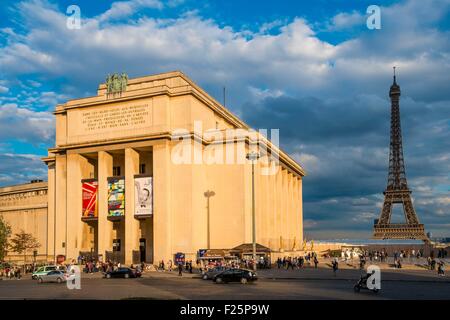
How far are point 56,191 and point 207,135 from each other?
76.8ft

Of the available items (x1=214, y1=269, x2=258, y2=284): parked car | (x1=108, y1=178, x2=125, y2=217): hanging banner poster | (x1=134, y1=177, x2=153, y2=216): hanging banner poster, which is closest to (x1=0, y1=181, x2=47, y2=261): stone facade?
(x1=108, y1=178, x2=125, y2=217): hanging banner poster

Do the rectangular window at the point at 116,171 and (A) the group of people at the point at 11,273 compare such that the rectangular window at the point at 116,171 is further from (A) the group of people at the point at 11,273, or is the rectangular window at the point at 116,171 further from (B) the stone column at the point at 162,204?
(A) the group of people at the point at 11,273

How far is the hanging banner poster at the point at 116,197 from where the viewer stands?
6981 cm

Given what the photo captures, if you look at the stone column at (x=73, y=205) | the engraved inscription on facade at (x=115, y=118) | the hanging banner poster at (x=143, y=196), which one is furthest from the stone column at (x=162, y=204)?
the stone column at (x=73, y=205)

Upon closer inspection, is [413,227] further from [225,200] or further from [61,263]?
[61,263]

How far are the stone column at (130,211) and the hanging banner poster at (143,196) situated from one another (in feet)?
1.72

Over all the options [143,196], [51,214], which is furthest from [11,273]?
[51,214]

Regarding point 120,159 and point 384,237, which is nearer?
point 120,159

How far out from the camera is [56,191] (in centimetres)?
7612

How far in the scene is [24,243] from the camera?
87.5 m

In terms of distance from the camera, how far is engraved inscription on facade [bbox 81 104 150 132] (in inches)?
2790

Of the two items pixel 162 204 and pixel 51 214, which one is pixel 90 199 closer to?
pixel 51 214

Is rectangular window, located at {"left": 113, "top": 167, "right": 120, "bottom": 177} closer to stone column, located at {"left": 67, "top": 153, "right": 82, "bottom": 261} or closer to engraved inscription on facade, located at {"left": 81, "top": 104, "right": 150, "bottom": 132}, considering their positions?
stone column, located at {"left": 67, "top": 153, "right": 82, "bottom": 261}
